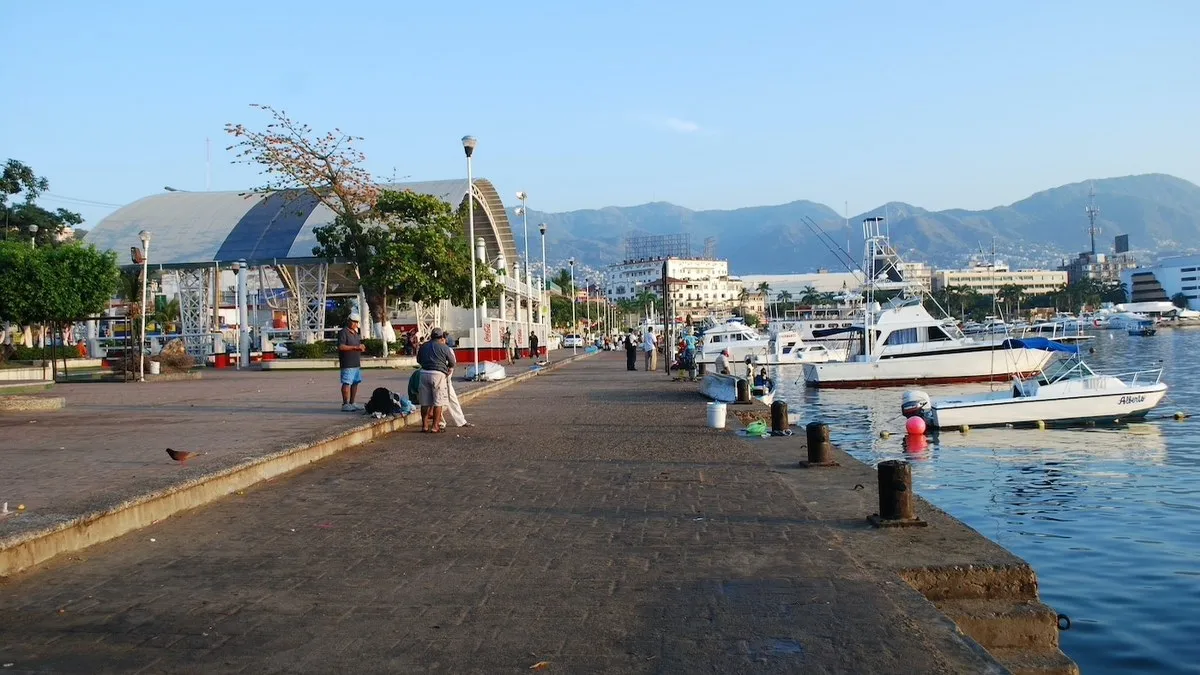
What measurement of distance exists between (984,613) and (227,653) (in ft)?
14.4

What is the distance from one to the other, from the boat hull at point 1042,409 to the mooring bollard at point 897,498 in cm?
1486

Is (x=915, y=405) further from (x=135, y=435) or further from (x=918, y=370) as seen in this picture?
(x=918, y=370)

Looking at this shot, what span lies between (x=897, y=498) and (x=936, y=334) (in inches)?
1321

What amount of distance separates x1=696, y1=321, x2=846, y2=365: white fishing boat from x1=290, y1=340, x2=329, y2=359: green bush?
59.2ft

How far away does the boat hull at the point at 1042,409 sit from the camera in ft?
73.6

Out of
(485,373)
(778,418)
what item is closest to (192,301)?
(485,373)

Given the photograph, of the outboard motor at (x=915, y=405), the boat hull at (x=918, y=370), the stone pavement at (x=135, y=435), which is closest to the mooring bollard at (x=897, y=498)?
the stone pavement at (x=135, y=435)

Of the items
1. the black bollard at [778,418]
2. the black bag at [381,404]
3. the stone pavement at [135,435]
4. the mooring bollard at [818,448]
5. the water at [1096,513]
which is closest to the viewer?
the water at [1096,513]

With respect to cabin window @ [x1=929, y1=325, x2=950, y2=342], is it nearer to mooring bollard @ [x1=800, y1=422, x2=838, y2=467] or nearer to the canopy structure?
the canopy structure

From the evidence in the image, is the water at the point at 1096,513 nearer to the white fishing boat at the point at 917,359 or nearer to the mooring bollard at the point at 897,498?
the mooring bollard at the point at 897,498

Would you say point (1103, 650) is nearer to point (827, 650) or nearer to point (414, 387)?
point (827, 650)

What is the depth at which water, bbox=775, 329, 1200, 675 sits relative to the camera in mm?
8147

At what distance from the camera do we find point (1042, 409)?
22.6 metres

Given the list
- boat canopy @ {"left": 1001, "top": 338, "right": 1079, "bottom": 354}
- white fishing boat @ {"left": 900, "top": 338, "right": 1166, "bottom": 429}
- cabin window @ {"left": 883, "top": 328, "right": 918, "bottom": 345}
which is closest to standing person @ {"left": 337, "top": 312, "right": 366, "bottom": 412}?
white fishing boat @ {"left": 900, "top": 338, "right": 1166, "bottom": 429}
